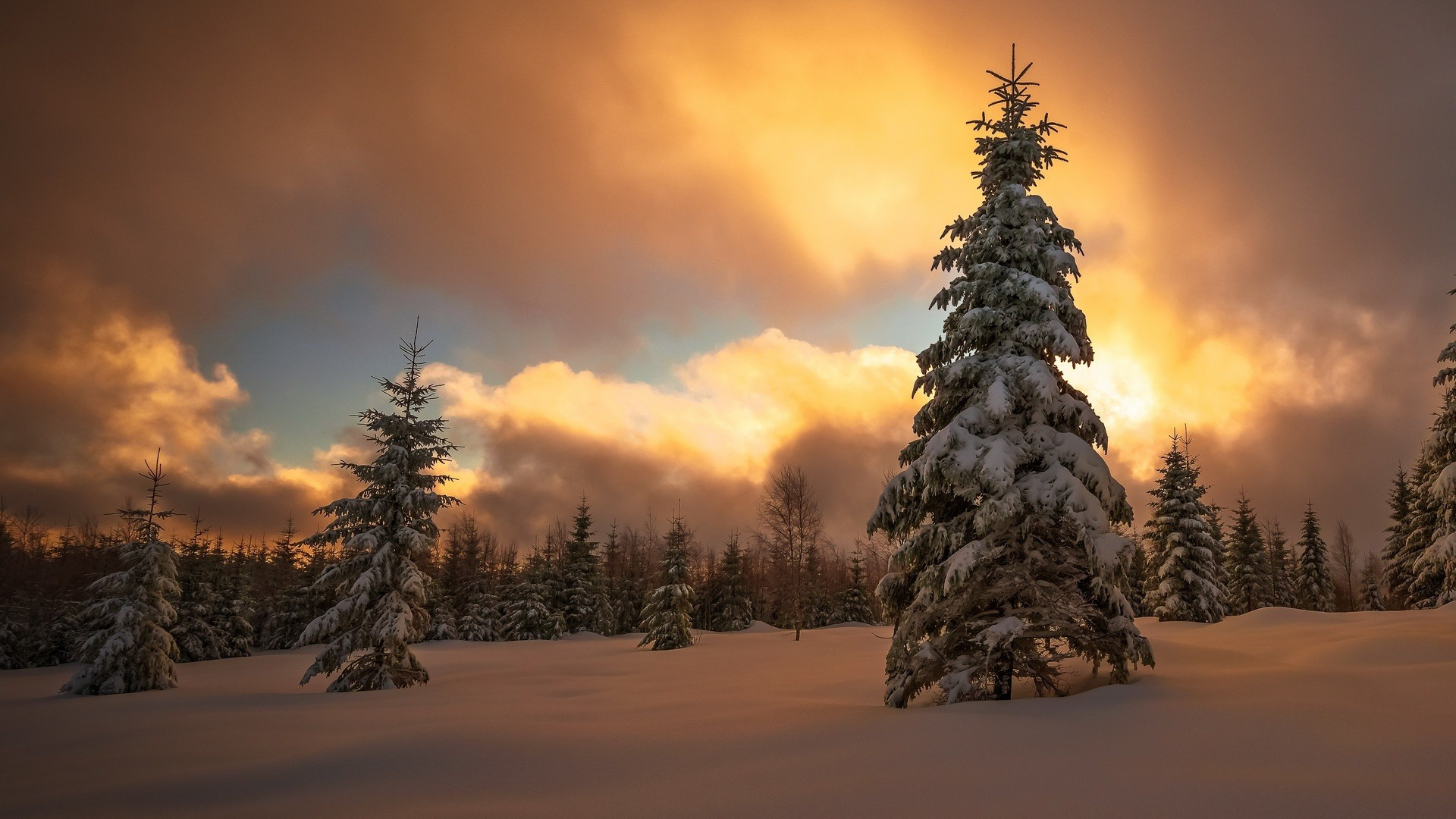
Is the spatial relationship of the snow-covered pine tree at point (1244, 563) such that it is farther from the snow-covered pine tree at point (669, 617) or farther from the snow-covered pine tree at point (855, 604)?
the snow-covered pine tree at point (669, 617)

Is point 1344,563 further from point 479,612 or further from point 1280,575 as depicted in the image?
point 479,612

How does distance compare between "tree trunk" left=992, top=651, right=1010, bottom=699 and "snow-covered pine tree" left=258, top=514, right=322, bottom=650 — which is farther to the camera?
"snow-covered pine tree" left=258, top=514, right=322, bottom=650

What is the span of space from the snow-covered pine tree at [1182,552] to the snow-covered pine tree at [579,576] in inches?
1479

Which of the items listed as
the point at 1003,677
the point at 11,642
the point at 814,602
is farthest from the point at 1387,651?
the point at 11,642

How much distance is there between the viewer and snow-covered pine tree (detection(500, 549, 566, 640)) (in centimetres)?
4853

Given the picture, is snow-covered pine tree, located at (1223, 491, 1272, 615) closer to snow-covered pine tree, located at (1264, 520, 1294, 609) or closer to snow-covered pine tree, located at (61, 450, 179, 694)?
snow-covered pine tree, located at (1264, 520, 1294, 609)

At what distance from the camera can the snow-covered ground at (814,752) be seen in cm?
603

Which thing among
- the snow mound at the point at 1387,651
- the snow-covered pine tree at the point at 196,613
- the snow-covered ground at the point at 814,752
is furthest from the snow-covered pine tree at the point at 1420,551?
the snow-covered pine tree at the point at 196,613

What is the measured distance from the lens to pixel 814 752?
803 centimetres

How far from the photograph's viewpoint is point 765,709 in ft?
38.4

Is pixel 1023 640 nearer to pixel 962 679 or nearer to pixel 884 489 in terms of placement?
pixel 962 679

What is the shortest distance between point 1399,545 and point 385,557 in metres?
63.5

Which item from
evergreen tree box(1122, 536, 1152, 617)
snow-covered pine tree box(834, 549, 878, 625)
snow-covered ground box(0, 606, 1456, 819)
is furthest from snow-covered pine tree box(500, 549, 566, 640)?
evergreen tree box(1122, 536, 1152, 617)

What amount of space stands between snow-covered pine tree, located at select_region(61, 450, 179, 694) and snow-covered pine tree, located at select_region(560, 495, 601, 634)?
31368 millimetres
